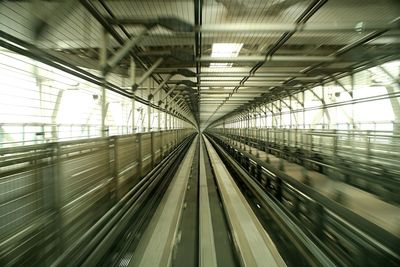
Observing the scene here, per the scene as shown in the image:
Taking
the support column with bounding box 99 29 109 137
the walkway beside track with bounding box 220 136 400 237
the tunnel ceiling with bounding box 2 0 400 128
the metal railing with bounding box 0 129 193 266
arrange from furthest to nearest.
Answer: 1. the support column with bounding box 99 29 109 137
2. the tunnel ceiling with bounding box 2 0 400 128
3. the walkway beside track with bounding box 220 136 400 237
4. the metal railing with bounding box 0 129 193 266

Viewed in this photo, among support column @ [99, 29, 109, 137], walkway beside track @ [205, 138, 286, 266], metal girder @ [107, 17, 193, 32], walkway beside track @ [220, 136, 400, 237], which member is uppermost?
metal girder @ [107, 17, 193, 32]

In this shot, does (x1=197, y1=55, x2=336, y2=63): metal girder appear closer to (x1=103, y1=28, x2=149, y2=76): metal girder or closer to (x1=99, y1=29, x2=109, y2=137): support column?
(x1=103, y1=28, x2=149, y2=76): metal girder

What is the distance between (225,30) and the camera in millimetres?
4637

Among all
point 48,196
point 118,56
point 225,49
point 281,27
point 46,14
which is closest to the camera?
point 48,196

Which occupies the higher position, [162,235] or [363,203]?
[363,203]

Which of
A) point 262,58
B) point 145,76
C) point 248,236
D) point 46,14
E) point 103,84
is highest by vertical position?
point 262,58

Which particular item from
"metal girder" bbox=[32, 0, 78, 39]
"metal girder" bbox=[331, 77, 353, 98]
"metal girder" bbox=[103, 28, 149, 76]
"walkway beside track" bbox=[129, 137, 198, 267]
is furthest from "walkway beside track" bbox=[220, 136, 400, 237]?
"metal girder" bbox=[331, 77, 353, 98]

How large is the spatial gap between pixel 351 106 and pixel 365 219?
700 cm

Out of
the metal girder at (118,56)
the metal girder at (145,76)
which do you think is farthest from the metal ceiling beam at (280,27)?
the metal girder at (145,76)

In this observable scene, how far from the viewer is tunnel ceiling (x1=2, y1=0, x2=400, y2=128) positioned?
12.5 feet

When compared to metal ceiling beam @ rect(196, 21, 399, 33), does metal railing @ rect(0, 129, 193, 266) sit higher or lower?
lower

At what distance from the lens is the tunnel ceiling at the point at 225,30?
150 inches

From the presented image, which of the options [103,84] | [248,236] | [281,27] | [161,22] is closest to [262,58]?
[281,27]

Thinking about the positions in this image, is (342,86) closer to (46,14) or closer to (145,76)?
(145,76)
